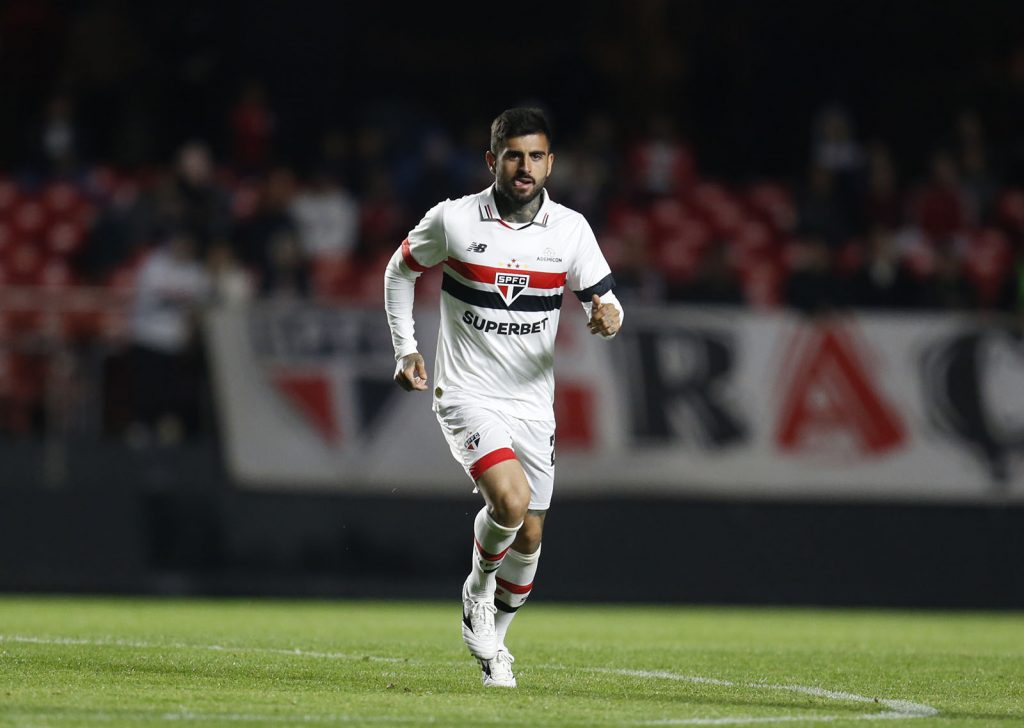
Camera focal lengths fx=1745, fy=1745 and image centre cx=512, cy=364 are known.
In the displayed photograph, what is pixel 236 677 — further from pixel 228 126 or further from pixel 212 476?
pixel 228 126

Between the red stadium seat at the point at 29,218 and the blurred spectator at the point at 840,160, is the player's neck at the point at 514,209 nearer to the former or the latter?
the blurred spectator at the point at 840,160

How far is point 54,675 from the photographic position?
6.98m

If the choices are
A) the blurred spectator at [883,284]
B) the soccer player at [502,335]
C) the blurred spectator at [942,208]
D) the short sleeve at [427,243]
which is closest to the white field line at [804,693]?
the soccer player at [502,335]

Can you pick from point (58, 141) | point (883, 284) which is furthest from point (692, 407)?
point (58, 141)

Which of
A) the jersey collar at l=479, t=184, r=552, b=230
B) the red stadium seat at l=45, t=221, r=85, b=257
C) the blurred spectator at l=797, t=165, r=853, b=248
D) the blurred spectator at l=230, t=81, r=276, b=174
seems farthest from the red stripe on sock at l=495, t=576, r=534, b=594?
the blurred spectator at l=230, t=81, r=276, b=174

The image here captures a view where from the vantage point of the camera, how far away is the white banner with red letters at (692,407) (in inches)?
546

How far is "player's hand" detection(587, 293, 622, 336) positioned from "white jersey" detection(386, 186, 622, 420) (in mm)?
245

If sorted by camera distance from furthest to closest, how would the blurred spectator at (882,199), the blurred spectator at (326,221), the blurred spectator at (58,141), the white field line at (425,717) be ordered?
the blurred spectator at (58,141) → the blurred spectator at (882,199) → the blurred spectator at (326,221) → the white field line at (425,717)

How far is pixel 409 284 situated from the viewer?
7.53 metres

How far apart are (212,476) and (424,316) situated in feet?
7.02

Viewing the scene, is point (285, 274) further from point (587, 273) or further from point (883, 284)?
point (587, 273)

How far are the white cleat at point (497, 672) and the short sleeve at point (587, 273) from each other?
1543mm

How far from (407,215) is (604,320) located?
1028 centimetres

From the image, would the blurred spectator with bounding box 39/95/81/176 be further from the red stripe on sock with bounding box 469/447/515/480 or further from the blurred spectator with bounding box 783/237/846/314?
Answer: the red stripe on sock with bounding box 469/447/515/480
